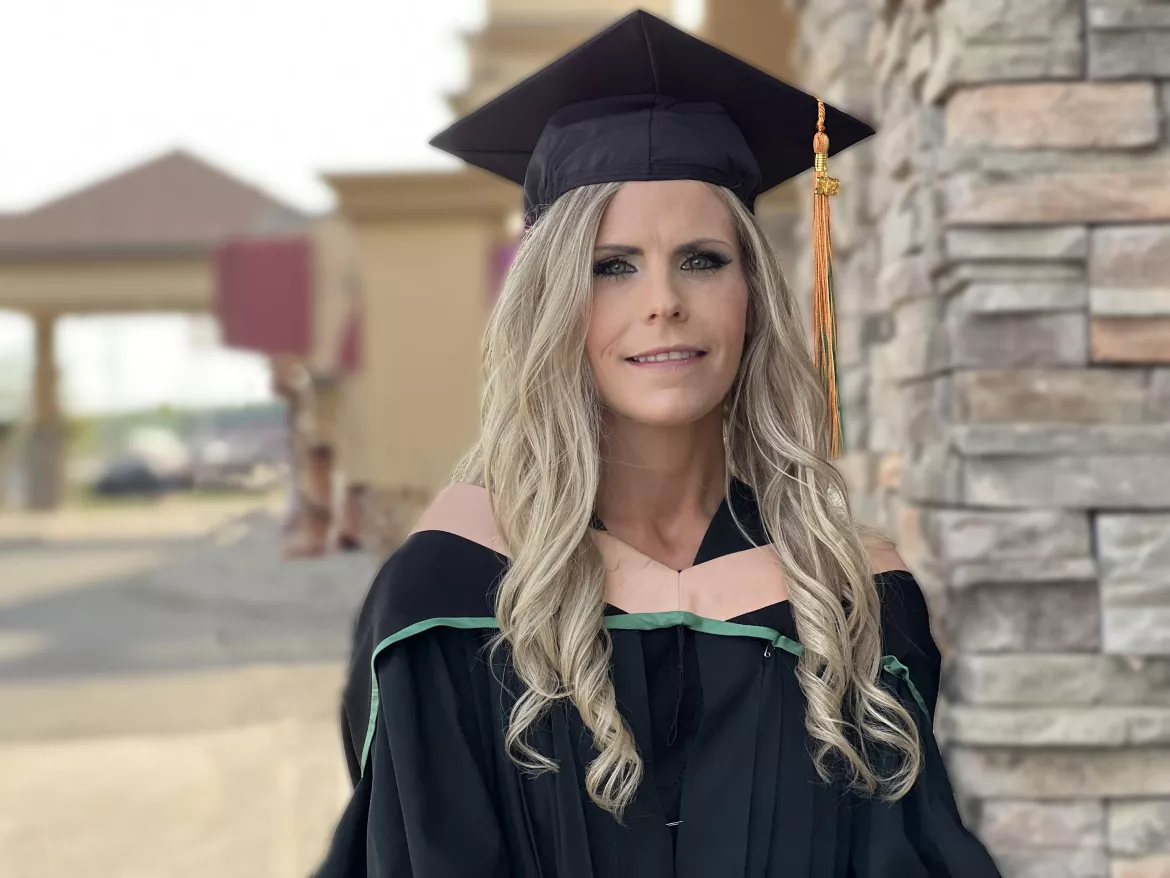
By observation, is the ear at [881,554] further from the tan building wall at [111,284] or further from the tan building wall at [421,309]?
the tan building wall at [111,284]

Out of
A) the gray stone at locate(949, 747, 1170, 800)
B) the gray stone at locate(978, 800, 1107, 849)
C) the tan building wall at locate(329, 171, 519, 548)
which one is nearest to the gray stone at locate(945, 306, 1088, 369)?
the gray stone at locate(949, 747, 1170, 800)

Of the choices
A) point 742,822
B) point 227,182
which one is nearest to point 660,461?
point 742,822

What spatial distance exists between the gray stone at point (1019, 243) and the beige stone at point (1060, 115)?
0.17m

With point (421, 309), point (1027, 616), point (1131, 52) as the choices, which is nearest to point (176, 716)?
point (421, 309)

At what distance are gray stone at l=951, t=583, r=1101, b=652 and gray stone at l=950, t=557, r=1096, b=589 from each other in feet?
0.09

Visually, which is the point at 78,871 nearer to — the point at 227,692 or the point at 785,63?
the point at 227,692

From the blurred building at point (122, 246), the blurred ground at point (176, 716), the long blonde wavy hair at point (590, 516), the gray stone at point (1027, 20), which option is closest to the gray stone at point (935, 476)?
the long blonde wavy hair at point (590, 516)

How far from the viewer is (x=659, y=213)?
4.73 feet

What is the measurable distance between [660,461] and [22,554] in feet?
46.1

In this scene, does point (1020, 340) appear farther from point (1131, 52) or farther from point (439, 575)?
point (439, 575)

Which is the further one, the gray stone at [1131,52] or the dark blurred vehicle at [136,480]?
the dark blurred vehicle at [136,480]

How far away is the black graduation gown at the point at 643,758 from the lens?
4.36 ft

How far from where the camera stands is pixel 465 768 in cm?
133

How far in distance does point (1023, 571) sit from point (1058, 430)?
0.29m
